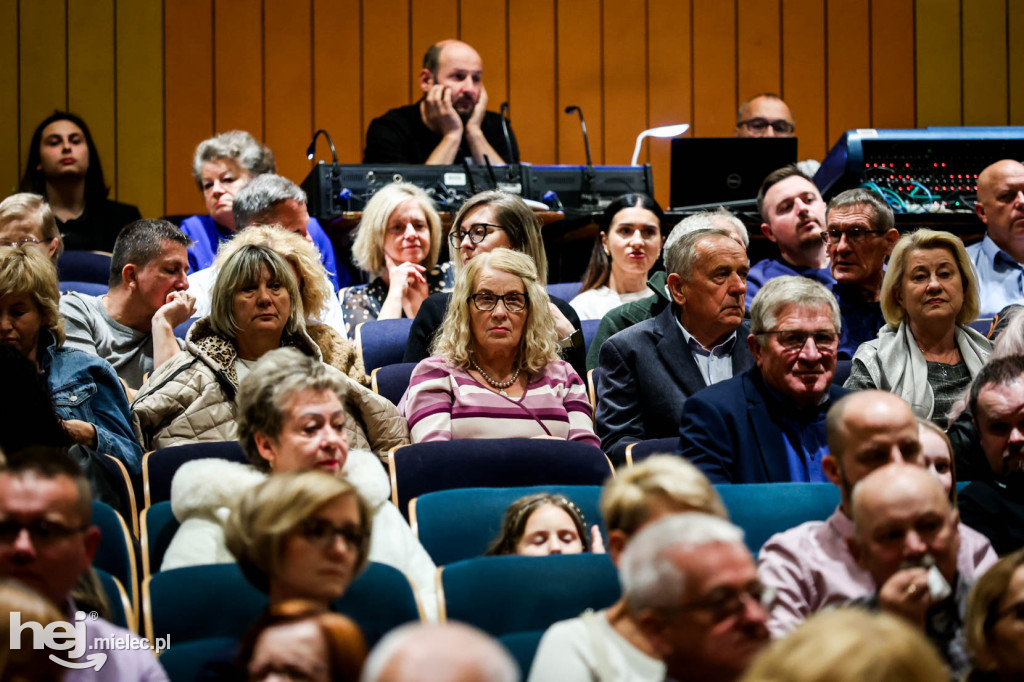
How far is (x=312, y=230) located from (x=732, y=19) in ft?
7.30

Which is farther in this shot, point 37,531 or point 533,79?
point 533,79

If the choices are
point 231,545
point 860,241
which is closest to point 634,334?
point 860,241

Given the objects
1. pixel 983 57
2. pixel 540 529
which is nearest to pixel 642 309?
pixel 540 529

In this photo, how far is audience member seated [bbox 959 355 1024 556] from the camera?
1797 mm

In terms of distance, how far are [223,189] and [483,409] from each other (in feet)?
5.19

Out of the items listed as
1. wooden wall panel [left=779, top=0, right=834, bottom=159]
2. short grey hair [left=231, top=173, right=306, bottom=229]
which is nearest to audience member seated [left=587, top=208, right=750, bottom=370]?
short grey hair [left=231, top=173, right=306, bottom=229]

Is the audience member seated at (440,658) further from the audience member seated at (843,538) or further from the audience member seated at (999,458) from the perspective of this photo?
the audience member seated at (999,458)

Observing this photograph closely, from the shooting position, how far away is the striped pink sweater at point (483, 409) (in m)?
2.35

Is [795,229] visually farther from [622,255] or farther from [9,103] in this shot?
[9,103]

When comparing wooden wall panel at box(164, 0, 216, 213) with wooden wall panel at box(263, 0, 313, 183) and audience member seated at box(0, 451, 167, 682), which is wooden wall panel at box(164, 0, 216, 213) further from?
audience member seated at box(0, 451, 167, 682)

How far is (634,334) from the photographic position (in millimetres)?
2525

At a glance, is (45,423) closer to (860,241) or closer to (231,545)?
(231,545)

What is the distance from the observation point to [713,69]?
4.77 metres

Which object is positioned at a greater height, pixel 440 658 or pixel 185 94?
pixel 185 94
